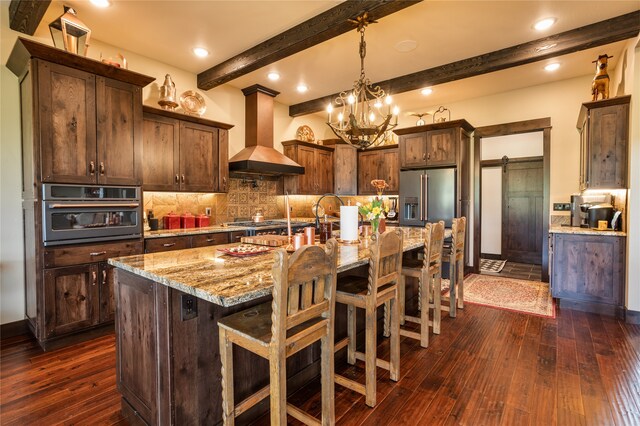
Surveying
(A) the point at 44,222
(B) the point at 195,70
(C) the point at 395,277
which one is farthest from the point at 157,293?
(B) the point at 195,70

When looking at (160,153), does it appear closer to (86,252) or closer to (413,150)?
(86,252)

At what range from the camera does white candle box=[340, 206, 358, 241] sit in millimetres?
2557

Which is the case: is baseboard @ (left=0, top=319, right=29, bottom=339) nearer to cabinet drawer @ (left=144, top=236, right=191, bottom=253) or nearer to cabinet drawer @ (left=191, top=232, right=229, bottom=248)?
cabinet drawer @ (left=144, top=236, right=191, bottom=253)

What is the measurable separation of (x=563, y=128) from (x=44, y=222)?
6415 millimetres

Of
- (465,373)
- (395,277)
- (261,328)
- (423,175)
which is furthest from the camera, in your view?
(423,175)

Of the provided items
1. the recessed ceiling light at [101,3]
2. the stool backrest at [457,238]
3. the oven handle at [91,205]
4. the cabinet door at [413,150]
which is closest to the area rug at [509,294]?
the stool backrest at [457,238]

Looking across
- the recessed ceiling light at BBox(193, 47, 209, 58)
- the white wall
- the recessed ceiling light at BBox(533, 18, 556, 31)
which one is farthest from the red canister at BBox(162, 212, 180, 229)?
the white wall

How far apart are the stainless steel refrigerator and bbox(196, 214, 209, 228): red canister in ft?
10.4

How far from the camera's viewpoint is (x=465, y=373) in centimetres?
230

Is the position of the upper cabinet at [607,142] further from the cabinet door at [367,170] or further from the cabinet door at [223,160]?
the cabinet door at [223,160]

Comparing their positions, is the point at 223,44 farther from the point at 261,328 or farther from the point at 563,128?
the point at 563,128

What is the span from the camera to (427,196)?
16.7 ft

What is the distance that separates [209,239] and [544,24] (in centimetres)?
429

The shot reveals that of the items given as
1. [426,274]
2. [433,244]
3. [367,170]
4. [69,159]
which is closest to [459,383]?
[426,274]
